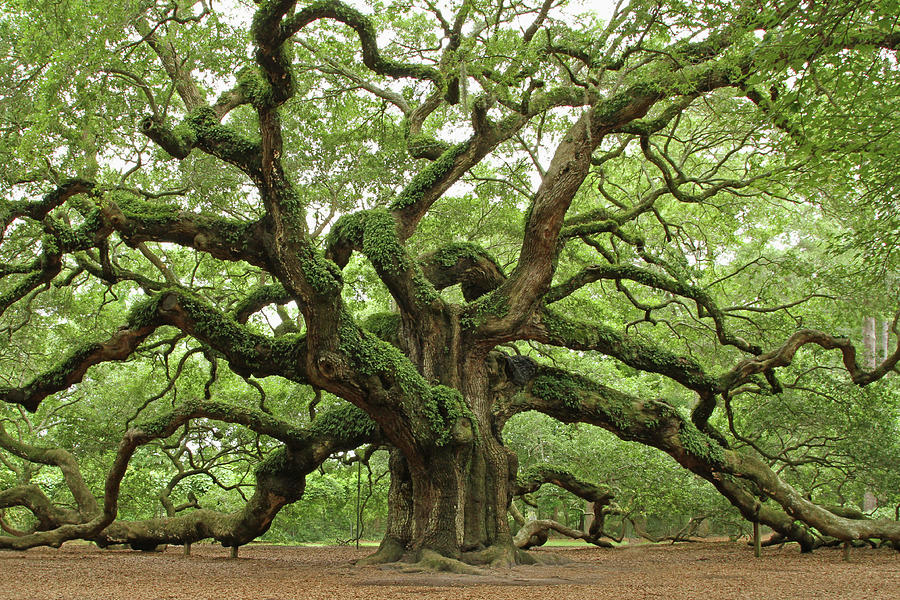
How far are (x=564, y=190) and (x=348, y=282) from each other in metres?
5.66

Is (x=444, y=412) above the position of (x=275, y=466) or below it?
above

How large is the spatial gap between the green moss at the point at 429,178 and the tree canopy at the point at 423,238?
1.3 inches

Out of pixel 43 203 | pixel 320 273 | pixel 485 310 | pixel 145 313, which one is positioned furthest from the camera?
pixel 485 310

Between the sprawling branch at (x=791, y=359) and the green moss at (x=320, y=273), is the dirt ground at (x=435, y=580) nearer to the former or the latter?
the sprawling branch at (x=791, y=359)

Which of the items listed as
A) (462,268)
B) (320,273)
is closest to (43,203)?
(320,273)

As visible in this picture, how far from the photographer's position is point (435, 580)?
599 cm

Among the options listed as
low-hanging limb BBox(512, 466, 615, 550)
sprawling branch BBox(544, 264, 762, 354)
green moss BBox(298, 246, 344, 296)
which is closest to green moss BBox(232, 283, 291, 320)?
green moss BBox(298, 246, 344, 296)

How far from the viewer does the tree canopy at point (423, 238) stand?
6082 millimetres

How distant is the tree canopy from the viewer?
20.0 ft

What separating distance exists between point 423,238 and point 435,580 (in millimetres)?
7125

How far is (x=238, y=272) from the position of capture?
492 inches

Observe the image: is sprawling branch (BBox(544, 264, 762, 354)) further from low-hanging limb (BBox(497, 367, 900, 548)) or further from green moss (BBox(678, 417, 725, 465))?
green moss (BBox(678, 417, 725, 465))

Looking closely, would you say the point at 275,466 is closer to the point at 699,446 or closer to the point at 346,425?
the point at 346,425

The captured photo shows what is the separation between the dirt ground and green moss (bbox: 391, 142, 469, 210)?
15.2 ft
